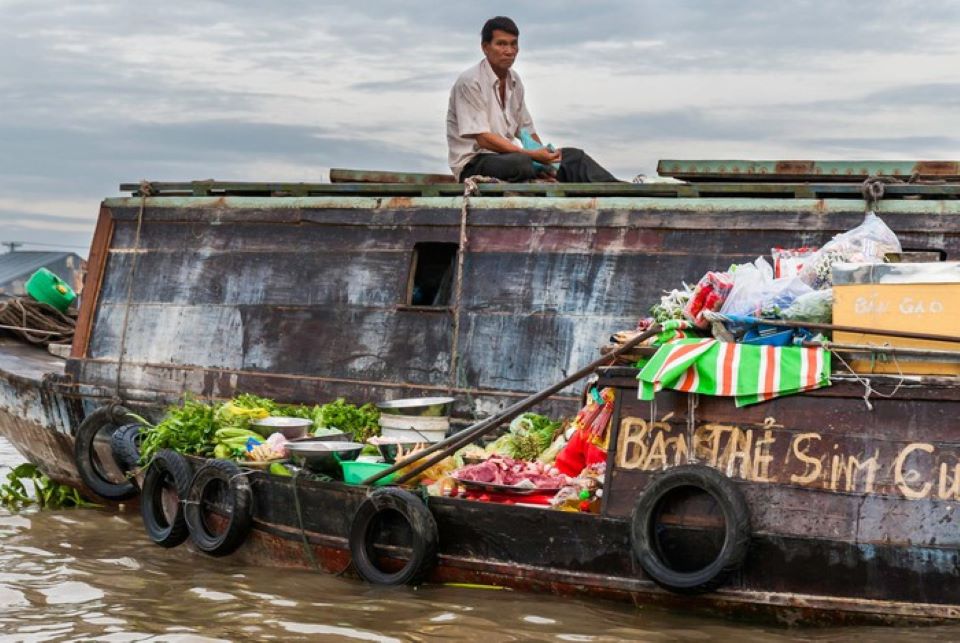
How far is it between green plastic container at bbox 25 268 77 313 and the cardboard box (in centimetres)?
1014

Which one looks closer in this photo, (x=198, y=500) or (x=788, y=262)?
(x=788, y=262)

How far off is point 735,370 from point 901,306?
2.77ft

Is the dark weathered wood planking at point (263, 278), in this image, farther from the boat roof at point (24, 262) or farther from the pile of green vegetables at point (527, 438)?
the boat roof at point (24, 262)

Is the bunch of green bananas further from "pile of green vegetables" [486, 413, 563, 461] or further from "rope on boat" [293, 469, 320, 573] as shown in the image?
"pile of green vegetables" [486, 413, 563, 461]

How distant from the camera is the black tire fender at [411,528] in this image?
23.6 ft

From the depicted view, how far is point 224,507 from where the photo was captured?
8453mm

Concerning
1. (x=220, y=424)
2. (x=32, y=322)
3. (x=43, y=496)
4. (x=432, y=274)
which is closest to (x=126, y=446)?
(x=220, y=424)

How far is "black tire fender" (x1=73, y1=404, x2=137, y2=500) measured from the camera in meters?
10.2

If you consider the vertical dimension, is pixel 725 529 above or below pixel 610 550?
above

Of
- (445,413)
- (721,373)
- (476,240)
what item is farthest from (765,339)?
(476,240)

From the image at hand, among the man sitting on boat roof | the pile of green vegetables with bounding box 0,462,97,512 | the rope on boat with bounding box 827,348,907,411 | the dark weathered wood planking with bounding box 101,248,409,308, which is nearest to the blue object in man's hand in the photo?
the man sitting on boat roof

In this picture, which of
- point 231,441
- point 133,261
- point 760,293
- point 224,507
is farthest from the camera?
point 133,261

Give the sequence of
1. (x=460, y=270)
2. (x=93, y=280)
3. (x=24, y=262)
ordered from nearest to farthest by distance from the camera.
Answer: (x=460, y=270) < (x=93, y=280) < (x=24, y=262)

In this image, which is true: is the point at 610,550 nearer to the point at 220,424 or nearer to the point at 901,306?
the point at 901,306
